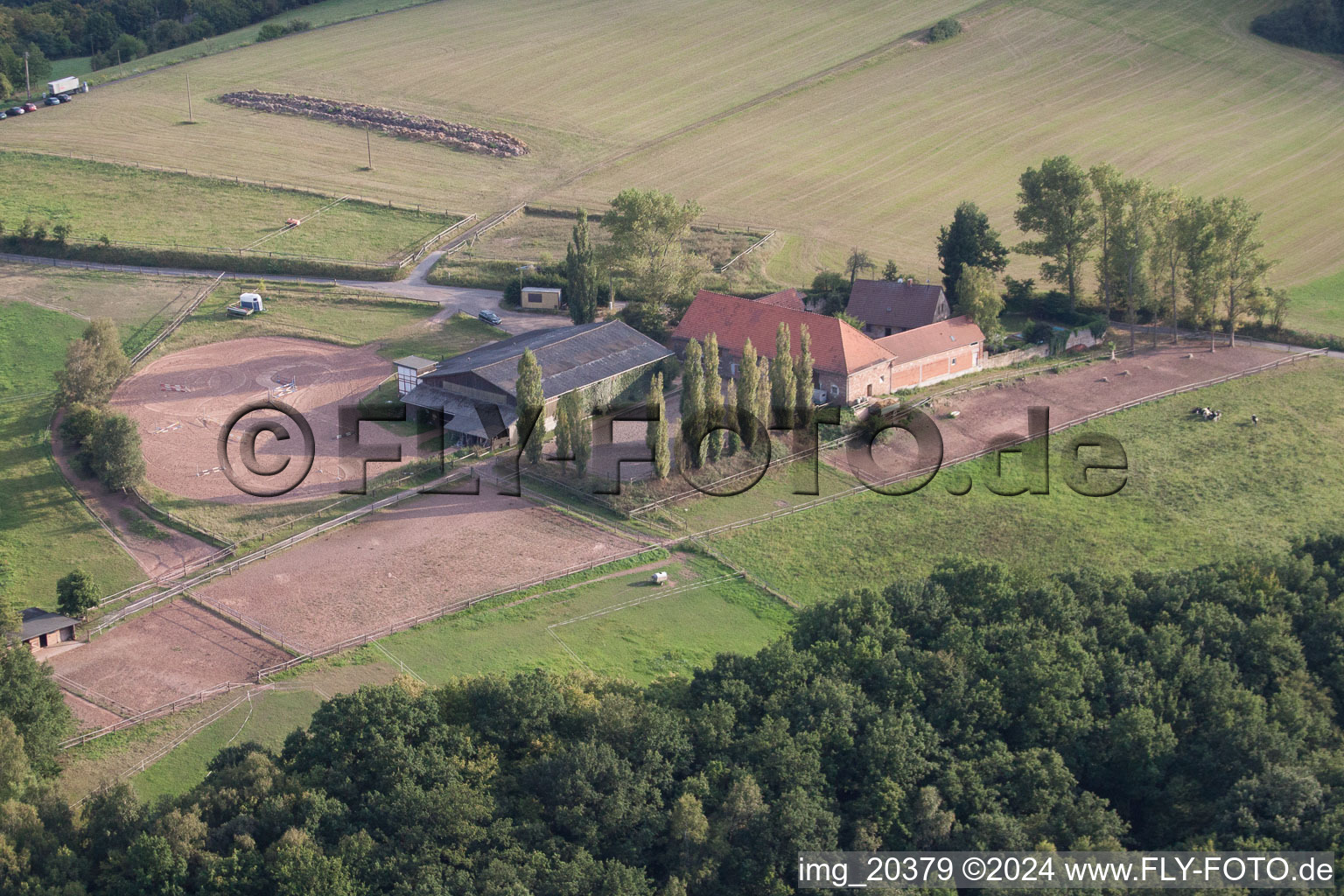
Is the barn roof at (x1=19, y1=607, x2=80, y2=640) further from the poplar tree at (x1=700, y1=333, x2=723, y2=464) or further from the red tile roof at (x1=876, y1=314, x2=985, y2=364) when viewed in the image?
the red tile roof at (x1=876, y1=314, x2=985, y2=364)

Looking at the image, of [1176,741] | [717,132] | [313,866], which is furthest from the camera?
[717,132]

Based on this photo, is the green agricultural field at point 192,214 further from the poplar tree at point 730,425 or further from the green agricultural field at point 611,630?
the green agricultural field at point 611,630

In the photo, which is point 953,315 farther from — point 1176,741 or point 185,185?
point 185,185

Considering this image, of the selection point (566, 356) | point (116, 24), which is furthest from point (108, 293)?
point (116, 24)

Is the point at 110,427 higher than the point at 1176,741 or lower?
higher

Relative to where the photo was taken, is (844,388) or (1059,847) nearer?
(1059,847)

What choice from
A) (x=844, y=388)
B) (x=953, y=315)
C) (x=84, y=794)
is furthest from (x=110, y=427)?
(x=953, y=315)

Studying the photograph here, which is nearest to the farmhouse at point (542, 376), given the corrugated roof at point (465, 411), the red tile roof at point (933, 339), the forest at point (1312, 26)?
the corrugated roof at point (465, 411)

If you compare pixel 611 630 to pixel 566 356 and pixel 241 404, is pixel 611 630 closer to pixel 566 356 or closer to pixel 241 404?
pixel 566 356
